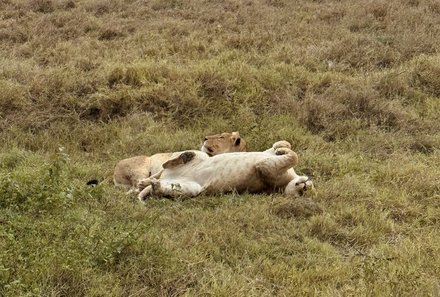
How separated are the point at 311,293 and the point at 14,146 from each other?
4.49 m

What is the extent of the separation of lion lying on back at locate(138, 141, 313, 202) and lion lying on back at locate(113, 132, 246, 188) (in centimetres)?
30

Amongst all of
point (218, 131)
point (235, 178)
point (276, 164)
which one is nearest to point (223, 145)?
point (235, 178)

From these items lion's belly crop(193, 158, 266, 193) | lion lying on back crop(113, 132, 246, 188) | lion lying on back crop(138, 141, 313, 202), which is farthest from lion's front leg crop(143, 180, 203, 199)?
lion lying on back crop(113, 132, 246, 188)

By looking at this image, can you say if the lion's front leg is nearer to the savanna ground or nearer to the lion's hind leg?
the savanna ground

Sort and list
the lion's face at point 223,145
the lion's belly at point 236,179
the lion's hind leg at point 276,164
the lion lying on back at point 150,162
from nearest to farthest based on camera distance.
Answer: the lion's hind leg at point 276,164
the lion's belly at point 236,179
the lion lying on back at point 150,162
the lion's face at point 223,145

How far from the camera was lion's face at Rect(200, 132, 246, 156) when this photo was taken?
20.1 ft

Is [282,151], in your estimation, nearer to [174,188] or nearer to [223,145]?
[223,145]

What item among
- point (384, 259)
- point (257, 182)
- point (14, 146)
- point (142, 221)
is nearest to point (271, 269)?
point (384, 259)

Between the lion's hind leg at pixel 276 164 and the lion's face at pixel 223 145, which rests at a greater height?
the lion's hind leg at pixel 276 164

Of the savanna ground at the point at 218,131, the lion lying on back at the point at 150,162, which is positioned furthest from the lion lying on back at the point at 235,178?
the lion lying on back at the point at 150,162

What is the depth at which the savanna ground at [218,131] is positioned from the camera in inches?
153

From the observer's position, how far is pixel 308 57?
9.73 m

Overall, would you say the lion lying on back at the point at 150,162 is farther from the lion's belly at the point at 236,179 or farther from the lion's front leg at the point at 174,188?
the lion's belly at the point at 236,179

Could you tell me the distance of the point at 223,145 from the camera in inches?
244
